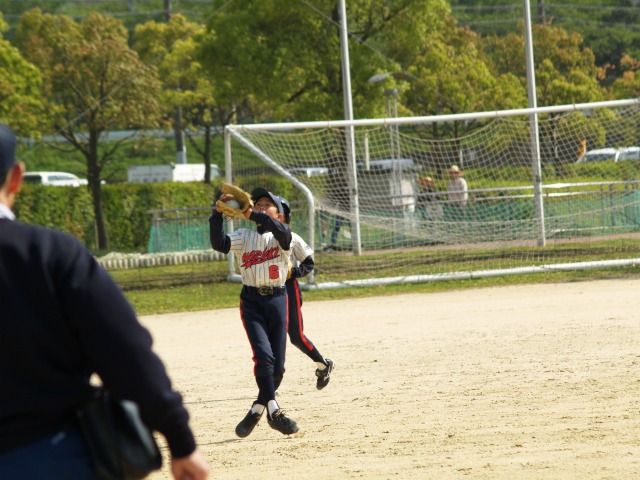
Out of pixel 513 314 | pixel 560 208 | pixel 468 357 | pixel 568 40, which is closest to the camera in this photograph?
pixel 468 357

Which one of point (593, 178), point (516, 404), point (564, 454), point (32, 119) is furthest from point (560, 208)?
point (32, 119)

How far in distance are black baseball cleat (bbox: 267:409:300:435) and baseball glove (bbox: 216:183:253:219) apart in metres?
1.39

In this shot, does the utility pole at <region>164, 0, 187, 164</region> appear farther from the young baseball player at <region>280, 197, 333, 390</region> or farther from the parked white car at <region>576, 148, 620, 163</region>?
the young baseball player at <region>280, 197, 333, 390</region>

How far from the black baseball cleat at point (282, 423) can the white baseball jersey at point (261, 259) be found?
0.94 meters

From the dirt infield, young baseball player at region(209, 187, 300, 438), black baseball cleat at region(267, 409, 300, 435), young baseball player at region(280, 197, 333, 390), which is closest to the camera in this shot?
the dirt infield

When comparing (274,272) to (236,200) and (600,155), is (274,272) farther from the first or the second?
(600,155)

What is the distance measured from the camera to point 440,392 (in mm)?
7969

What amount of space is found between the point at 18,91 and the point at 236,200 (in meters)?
23.3

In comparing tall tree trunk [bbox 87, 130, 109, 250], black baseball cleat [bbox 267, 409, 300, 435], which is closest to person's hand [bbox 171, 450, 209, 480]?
black baseball cleat [bbox 267, 409, 300, 435]

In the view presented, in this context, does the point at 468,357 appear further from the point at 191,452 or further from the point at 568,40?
the point at 568,40

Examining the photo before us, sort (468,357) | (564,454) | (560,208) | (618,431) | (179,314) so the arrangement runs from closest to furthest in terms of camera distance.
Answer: (564,454) < (618,431) < (468,357) < (179,314) < (560,208)

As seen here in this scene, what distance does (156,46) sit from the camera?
4025cm

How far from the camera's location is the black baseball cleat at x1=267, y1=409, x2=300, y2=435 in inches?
Answer: 268

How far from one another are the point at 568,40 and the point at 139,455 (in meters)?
39.2
